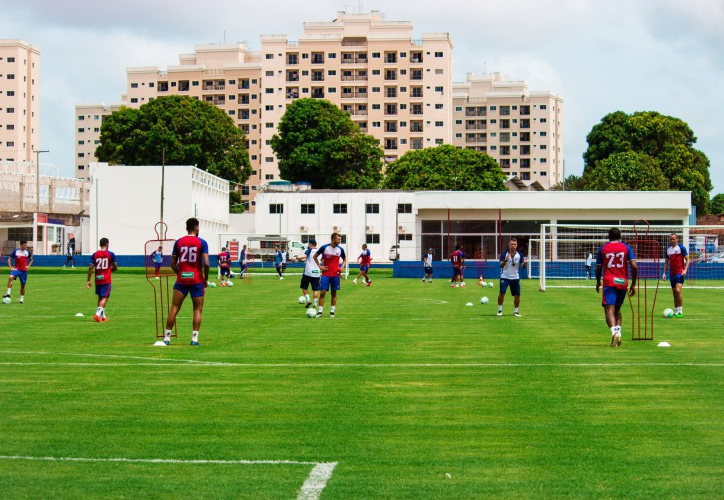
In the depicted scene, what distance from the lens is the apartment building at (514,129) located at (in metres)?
177

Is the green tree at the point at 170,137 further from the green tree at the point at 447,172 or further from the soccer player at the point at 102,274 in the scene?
the soccer player at the point at 102,274

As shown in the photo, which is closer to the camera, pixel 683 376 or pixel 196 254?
pixel 683 376

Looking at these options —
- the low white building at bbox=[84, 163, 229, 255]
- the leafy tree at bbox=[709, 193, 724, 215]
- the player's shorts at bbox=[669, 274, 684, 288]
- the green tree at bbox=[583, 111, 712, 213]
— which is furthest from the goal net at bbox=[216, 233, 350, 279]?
the leafy tree at bbox=[709, 193, 724, 215]

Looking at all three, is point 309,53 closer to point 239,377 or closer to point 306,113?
point 306,113

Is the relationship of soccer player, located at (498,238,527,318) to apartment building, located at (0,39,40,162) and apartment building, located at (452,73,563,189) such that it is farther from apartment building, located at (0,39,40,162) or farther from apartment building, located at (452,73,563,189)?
apartment building, located at (0,39,40,162)

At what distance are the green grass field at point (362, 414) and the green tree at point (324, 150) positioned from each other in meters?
88.6

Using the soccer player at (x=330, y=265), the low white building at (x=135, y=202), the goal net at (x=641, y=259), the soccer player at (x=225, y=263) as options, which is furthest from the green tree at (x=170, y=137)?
the soccer player at (x=330, y=265)

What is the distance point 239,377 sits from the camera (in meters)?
13.6

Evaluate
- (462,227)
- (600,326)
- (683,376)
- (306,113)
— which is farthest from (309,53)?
(683,376)

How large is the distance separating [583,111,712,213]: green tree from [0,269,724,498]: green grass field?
3380 inches

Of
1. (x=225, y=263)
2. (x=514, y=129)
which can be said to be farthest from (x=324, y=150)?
(x=514, y=129)

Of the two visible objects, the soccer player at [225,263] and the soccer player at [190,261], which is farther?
the soccer player at [225,263]

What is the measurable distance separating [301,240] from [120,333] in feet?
223

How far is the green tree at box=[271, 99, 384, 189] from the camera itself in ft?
358
